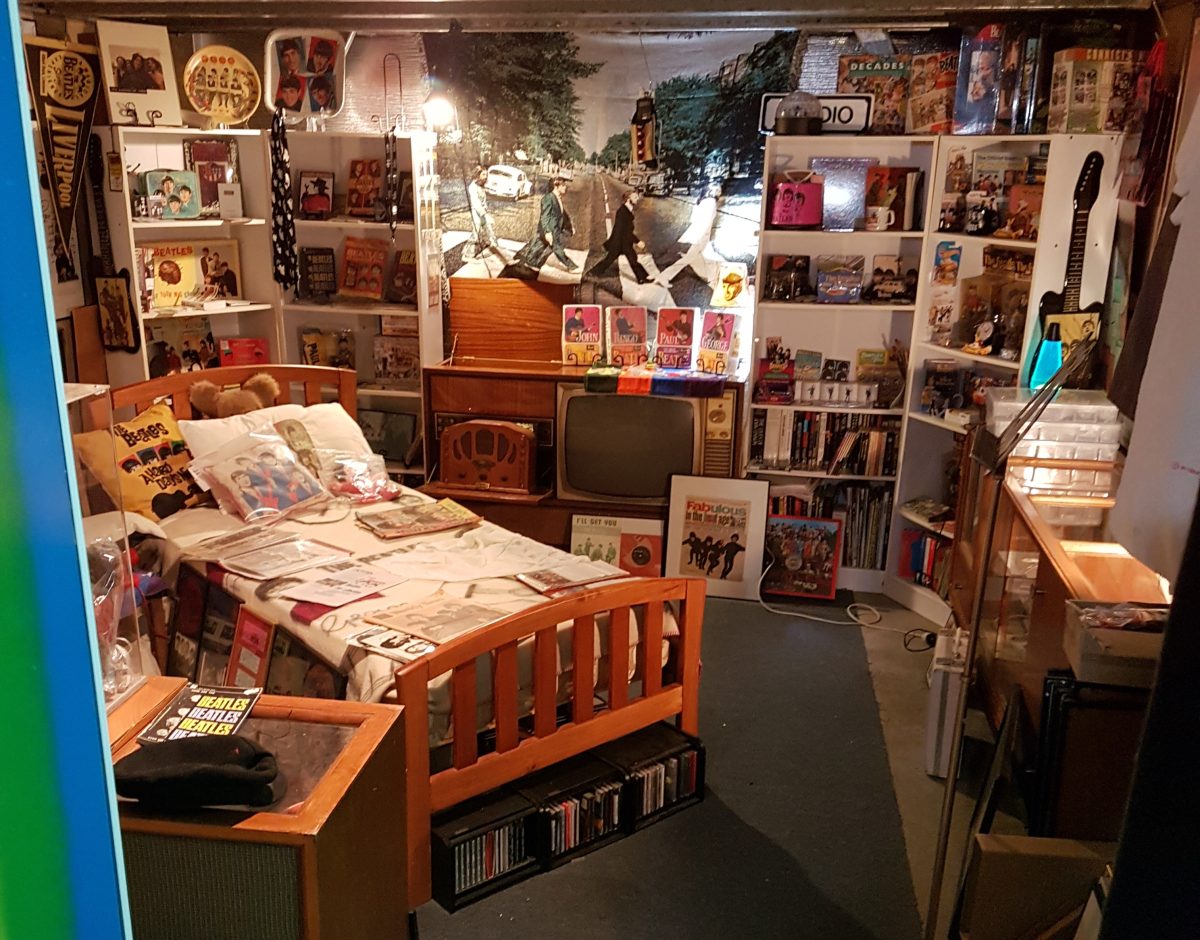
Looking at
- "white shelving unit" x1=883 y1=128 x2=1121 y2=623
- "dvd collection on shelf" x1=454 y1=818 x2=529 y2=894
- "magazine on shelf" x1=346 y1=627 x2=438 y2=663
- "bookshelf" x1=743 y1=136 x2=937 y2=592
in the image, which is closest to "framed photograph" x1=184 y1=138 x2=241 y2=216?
"bookshelf" x1=743 y1=136 x2=937 y2=592

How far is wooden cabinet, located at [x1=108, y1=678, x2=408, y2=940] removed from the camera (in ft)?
3.92

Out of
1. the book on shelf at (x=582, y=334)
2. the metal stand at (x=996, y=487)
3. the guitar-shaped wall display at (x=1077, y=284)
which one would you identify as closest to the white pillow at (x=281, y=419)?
the book on shelf at (x=582, y=334)

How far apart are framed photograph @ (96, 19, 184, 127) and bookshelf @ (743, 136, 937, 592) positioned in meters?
2.32

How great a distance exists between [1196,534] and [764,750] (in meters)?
2.23

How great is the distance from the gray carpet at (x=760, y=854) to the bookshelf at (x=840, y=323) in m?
0.96

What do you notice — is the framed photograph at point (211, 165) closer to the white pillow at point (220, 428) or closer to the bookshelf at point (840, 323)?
the white pillow at point (220, 428)

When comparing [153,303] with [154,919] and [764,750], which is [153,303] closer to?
[764,750]

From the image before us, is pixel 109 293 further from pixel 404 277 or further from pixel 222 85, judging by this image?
pixel 404 277

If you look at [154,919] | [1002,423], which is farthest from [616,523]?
[154,919]

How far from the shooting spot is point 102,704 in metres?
0.70

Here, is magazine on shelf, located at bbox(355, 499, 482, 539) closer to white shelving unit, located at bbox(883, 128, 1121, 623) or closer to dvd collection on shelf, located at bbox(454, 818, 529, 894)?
dvd collection on shelf, located at bbox(454, 818, 529, 894)

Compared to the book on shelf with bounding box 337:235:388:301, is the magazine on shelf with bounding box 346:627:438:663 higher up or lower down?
lower down

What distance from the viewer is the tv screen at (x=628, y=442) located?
3996 millimetres

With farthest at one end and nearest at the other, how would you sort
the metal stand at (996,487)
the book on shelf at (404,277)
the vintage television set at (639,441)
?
the book on shelf at (404,277), the vintage television set at (639,441), the metal stand at (996,487)
